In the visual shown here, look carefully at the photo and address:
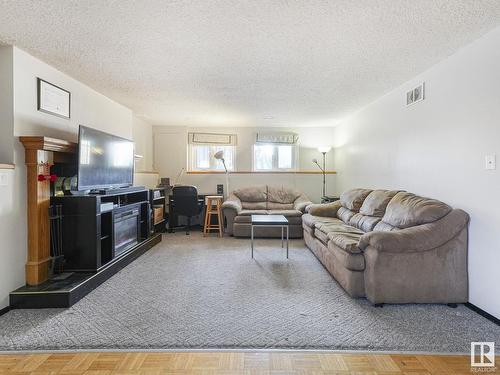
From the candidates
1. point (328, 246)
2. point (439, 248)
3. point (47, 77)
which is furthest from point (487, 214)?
point (47, 77)

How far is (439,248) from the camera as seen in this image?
7.79 feet

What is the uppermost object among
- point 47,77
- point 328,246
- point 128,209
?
point 47,77

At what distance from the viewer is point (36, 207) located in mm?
2531

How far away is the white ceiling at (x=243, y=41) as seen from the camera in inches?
73.5

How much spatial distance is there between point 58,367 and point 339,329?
179cm

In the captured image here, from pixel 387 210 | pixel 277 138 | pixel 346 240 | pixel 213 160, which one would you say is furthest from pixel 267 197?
pixel 346 240

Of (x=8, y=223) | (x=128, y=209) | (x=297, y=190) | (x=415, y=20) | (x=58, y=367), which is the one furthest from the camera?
(x=297, y=190)

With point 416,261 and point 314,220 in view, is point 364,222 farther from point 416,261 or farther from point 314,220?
point 416,261

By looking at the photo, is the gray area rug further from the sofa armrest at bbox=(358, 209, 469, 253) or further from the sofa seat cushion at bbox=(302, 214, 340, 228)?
the sofa seat cushion at bbox=(302, 214, 340, 228)

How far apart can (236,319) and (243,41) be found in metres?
2.22

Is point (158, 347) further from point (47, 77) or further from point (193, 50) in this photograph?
point (47, 77)

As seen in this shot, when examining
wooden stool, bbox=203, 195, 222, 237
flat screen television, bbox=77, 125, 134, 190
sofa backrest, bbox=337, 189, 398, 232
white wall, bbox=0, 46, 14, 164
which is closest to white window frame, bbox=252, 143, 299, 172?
wooden stool, bbox=203, 195, 222, 237

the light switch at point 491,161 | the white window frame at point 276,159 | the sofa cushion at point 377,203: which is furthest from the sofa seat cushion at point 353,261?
the white window frame at point 276,159

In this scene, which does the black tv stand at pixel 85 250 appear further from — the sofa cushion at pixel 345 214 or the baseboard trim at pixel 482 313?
the baseboard trim at pixel 482 313
